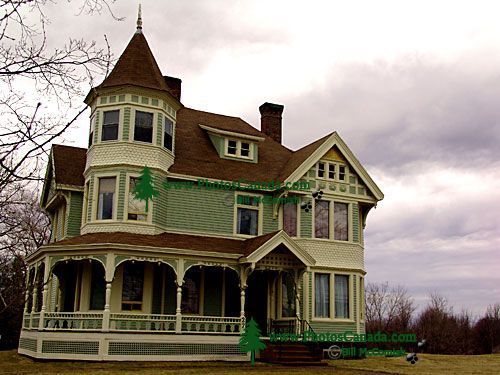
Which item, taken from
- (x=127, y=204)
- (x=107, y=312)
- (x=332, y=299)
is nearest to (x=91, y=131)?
(x=127, y=204)

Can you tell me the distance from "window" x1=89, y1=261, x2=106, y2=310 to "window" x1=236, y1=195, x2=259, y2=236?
5750 millimetres

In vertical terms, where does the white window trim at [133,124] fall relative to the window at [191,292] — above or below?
above

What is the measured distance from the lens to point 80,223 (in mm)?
24547

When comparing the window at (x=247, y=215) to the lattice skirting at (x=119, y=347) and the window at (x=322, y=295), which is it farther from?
the lattice skirting at (x=119, y=347)

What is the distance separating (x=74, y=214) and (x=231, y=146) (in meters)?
7.29

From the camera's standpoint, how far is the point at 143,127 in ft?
77.8

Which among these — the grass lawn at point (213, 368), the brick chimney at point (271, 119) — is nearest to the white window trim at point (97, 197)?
the grass lawn at point (213, 368)

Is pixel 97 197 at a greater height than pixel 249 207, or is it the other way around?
pixel 249 207

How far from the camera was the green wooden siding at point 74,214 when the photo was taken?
79.8 feet

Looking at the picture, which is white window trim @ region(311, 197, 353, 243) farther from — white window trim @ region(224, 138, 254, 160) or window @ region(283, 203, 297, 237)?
white window trim @ region(224, 138, 254, 160)

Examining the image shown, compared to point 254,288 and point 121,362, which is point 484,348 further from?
point 121,362

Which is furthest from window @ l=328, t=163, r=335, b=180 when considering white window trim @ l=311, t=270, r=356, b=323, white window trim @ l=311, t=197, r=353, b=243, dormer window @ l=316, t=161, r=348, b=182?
white window trim @ l=311, t=270, r=356, b=323

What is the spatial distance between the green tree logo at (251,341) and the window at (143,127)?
795 cm

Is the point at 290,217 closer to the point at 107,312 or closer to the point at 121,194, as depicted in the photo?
the point at 121,194
